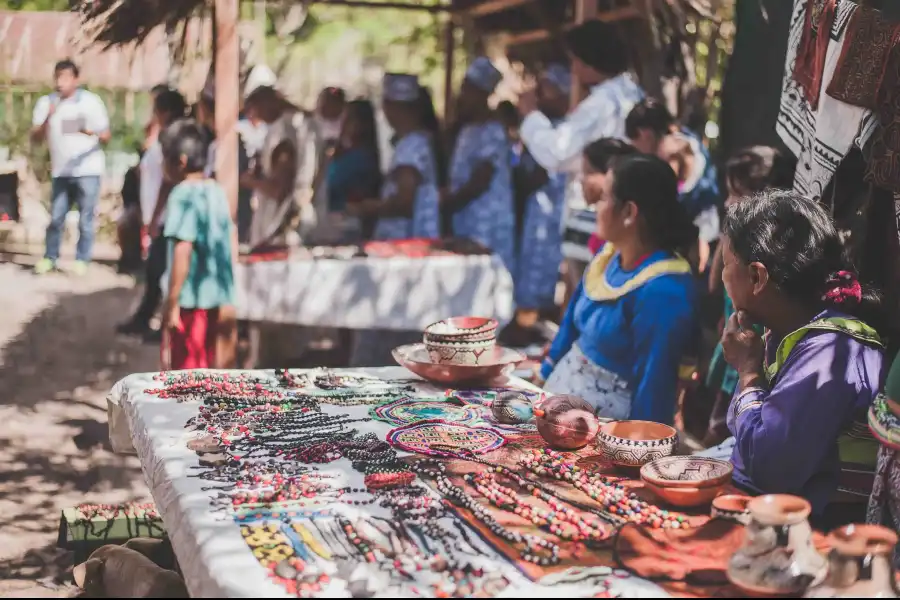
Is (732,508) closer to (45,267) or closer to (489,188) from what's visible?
(489,188)

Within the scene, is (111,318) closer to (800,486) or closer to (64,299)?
(64,299)

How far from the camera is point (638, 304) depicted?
125 inches

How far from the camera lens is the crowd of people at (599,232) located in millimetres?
2295

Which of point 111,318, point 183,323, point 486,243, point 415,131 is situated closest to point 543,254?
point 486,243

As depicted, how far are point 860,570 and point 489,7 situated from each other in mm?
7667

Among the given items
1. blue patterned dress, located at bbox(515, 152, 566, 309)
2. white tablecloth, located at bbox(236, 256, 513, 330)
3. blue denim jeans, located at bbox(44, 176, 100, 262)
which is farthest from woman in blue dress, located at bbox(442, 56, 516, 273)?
blue denim jeans, located at bbox(44, 176, 100, 262)

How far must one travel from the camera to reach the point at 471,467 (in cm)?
232

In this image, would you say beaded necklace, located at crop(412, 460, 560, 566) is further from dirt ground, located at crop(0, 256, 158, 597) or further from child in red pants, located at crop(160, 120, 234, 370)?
child in red pants, located at crop(160, 120, 234, 370)

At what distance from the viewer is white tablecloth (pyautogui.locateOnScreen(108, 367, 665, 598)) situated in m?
1.73

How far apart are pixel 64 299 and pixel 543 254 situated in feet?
14.8

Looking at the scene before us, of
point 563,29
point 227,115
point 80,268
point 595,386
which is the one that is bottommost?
point 80,268

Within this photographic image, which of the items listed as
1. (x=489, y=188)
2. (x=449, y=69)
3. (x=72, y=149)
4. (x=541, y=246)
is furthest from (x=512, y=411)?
(x=72, y=149)

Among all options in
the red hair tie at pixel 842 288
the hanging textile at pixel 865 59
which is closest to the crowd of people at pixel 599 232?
the red hair tie at pixel 842 288

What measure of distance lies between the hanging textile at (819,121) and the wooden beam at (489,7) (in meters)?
4.76
